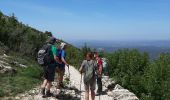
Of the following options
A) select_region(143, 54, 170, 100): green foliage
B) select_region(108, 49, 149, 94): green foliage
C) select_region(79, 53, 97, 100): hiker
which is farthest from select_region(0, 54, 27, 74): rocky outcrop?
select_region(143, 54, 170, 100): green foliage

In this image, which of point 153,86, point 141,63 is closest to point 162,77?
point 153,86

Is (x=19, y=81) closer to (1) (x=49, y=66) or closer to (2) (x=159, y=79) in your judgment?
(1) (x=49, y=66)

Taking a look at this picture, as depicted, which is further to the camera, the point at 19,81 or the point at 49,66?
the point at 19,81

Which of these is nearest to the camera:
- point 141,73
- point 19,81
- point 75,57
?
point 19,81

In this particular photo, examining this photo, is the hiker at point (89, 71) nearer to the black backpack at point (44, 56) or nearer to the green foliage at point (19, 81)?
the black backpack at point (44, 56)

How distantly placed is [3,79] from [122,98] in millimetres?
5062

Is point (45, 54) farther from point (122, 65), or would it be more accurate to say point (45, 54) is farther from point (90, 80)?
point (122, 65)

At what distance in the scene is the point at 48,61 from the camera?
1409cm

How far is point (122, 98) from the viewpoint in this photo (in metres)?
16.0

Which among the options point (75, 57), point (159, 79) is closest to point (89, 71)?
point (159, 79)

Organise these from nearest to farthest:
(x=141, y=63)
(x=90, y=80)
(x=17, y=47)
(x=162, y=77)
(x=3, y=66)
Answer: (x=90, y=80) → (x=3, y=66) → (x=162, y=77) → (x=141, y=63) → (x=17, y=47)

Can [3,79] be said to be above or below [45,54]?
below

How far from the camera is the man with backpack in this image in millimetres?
14039

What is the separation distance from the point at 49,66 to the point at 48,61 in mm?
189
